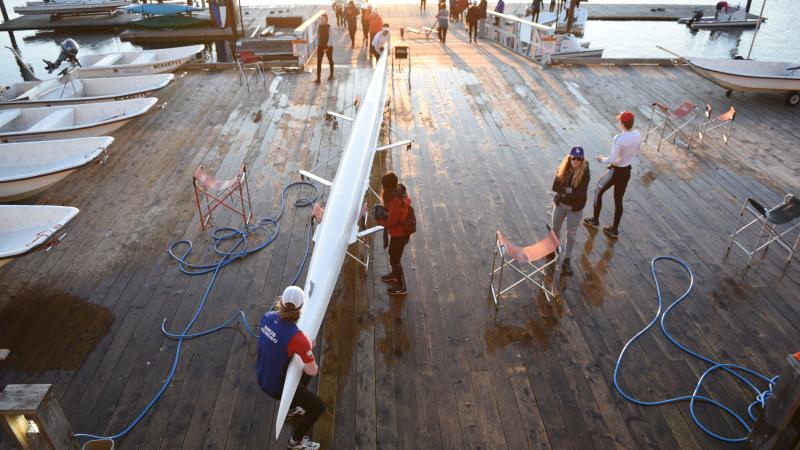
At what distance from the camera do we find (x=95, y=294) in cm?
591

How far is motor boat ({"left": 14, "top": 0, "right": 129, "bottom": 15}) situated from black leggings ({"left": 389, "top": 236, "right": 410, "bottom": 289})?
3757 centimetres


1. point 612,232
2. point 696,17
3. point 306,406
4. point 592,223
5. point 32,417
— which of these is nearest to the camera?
point 32,417

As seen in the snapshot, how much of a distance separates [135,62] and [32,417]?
13.7m

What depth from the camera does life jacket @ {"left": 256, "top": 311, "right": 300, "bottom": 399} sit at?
3.55 m

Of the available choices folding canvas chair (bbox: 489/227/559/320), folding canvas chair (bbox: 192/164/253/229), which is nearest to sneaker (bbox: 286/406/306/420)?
folding canvas chair (bbox: 489/227/559/320)

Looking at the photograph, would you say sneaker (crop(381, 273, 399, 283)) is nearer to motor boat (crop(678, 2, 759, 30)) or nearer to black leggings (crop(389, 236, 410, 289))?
black leggings (crop(389, 236, 410, 289))

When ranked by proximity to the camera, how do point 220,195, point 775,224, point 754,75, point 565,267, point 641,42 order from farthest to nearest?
point 641,42, point 754,75, point 220,195, point 775,224, point 565,267

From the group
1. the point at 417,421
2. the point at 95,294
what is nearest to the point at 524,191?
the point at 417,421

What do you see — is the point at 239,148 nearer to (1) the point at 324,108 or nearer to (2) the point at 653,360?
(1) the point at 324,108

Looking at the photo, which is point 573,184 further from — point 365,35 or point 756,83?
point 365,35

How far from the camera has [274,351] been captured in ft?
11.8

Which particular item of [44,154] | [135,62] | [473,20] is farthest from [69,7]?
[44,154]

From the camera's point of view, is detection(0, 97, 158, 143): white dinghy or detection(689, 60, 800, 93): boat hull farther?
detection(689, 60, 800, 93): boat hull

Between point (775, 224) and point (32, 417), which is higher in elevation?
point (32, 417)
